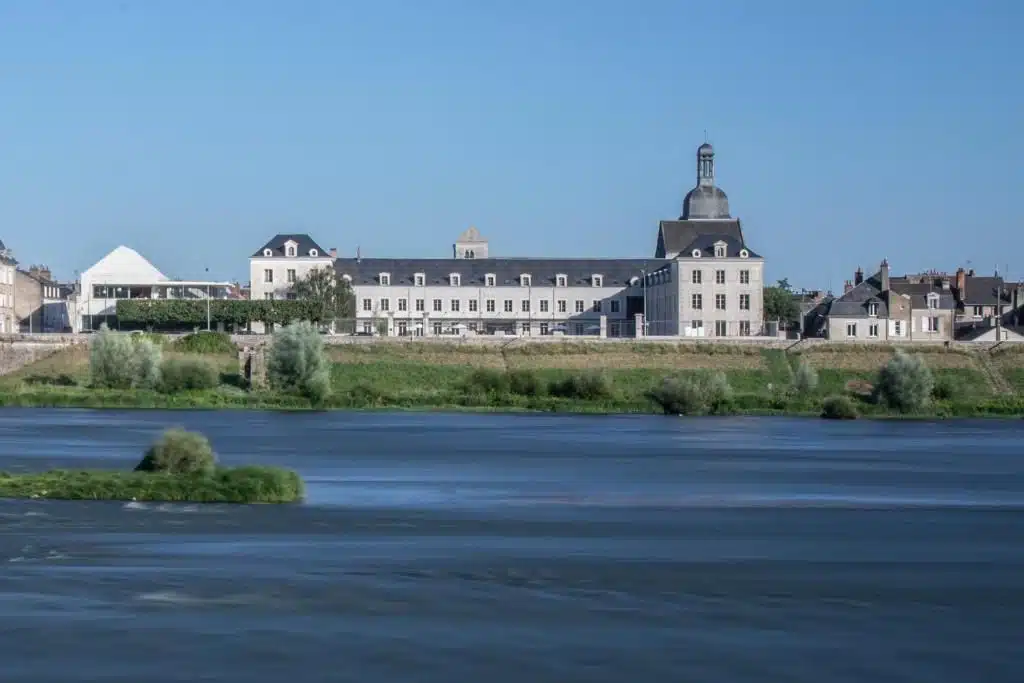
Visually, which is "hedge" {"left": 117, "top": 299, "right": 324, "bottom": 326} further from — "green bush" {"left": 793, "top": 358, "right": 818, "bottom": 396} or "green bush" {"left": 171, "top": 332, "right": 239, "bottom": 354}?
"green bush" {"left": 793, "top": 358, "right": 818, "bottom": 396}

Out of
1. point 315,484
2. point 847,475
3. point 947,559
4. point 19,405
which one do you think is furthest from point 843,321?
point 947,559

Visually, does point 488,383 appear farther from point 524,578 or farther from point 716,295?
point 524,578

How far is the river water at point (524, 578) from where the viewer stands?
2133 cm

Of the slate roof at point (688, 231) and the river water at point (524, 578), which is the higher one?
the slate roof at point (688, 231)

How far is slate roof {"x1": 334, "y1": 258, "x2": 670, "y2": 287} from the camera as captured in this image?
13075 cm

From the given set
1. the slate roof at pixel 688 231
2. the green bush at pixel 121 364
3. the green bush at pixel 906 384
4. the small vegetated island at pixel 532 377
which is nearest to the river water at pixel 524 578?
the green bush at pixel 906 384

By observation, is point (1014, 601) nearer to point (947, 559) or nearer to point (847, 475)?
point (947, 559)

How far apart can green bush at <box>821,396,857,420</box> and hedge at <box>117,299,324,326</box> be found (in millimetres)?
44446

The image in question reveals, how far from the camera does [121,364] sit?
85812 millimetres

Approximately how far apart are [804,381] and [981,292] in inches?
1912

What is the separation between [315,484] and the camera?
4175cm

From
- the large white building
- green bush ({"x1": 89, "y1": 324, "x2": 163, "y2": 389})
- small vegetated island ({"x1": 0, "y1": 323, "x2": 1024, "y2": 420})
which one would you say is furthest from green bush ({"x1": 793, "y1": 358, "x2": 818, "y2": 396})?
green bush ({"x1": 89, "y1": 324, "x2": 163, "y2": 389})

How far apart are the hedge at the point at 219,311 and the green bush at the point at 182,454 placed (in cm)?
8065

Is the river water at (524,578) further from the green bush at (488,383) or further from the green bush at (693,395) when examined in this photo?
the green bush at (488,383)
